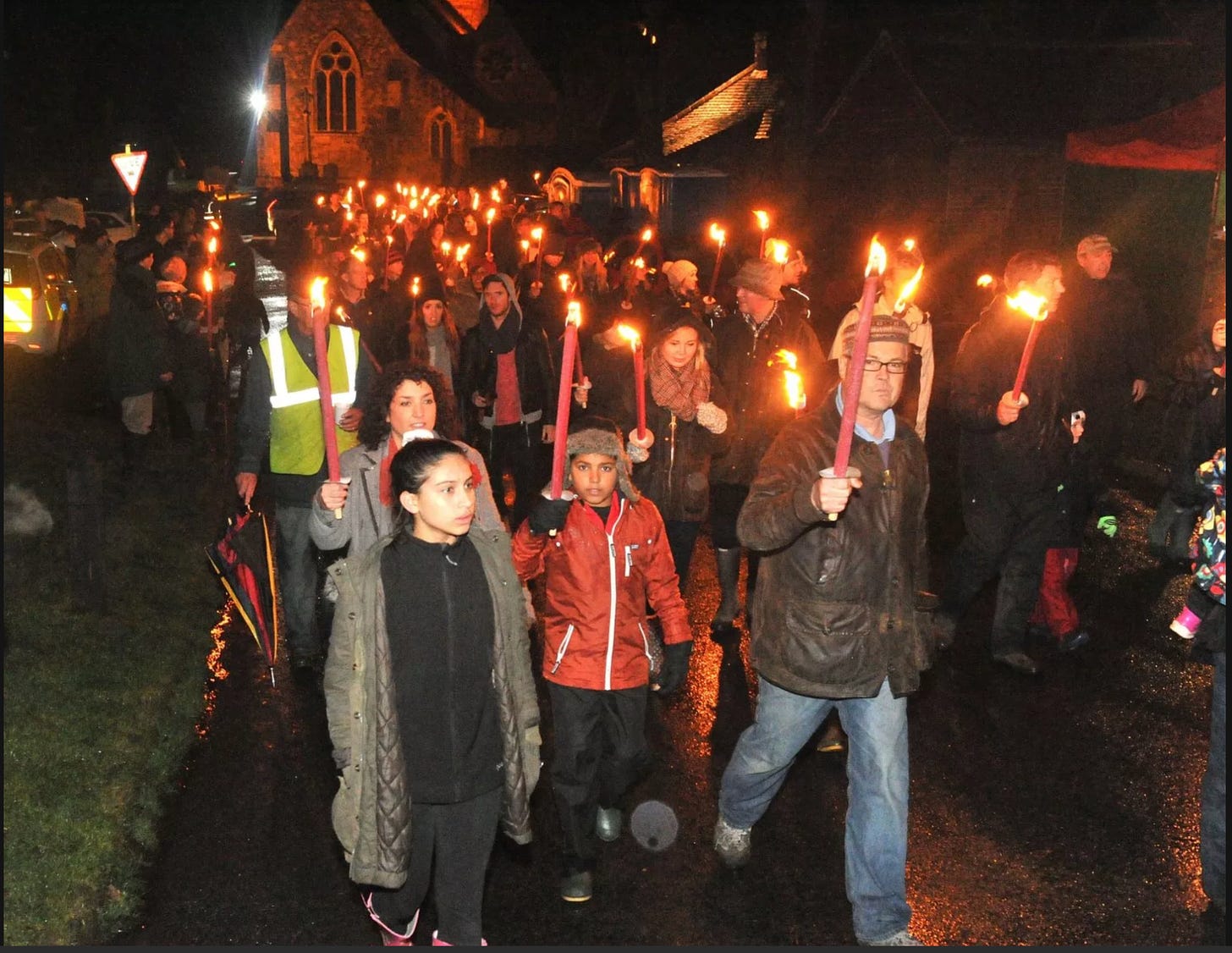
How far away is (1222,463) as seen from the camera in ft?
16.2

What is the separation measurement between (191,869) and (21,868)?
617mm

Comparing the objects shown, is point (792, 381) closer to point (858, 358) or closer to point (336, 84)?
point (858, 358)

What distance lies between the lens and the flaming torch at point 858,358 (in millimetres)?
3943

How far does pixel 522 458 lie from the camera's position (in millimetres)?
10375

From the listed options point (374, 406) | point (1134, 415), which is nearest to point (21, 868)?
point (374, 406)

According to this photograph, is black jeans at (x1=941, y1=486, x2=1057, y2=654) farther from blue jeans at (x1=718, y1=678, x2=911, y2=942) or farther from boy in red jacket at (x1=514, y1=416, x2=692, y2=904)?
blue jeans at (x1=718, y1=678, x2=911, y2=942)

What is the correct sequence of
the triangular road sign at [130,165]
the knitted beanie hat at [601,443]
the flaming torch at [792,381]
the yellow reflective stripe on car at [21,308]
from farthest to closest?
the triangular road sign at [130,165] < the yellow reflective stripe on car at [21,308] < the flaming torch at [792,381] < the knitted beanie hat at [601,443]

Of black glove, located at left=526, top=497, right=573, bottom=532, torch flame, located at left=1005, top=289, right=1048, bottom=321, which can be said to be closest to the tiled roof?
torch flame, located at left=1005, top=289, right=1048, bottom=321

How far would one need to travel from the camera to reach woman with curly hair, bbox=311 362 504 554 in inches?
236

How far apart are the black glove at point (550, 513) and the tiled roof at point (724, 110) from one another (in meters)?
36.6

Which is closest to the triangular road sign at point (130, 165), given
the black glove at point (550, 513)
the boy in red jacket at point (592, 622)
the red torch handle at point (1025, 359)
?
the red torch handle at point (1025, 359)

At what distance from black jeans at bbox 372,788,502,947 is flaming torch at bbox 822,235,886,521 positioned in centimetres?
144

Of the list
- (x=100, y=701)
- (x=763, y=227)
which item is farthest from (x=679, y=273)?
(x=100, y=701)

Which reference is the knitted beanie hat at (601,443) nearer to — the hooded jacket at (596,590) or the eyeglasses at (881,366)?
the hooded jacket at (596,590)
